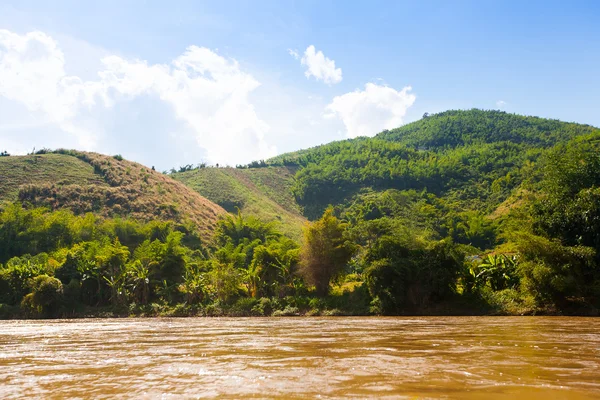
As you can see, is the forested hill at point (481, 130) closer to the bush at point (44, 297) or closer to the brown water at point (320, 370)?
the bush at point (44, 297)

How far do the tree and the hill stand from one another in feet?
121

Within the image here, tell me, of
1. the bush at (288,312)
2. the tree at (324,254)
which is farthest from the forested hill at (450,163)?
the bush at (288,312)

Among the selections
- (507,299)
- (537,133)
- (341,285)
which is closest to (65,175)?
(341,285)

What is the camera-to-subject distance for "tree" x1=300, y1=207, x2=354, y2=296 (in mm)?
39719

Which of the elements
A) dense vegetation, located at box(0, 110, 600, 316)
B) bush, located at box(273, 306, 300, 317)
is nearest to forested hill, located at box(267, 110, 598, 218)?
dense vegetation, located at box(0, 110, 600, 316)

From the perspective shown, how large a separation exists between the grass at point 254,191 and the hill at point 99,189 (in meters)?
13.1

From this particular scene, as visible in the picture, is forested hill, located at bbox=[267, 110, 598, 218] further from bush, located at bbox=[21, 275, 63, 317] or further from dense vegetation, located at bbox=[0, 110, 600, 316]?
bush, located at bbox=[21, 275, 63, 317]

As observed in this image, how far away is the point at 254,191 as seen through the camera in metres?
121

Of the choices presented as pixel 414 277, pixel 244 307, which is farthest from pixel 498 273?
pixel 244 307

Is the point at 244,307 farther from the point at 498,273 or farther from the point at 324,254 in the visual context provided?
the point at 498,273

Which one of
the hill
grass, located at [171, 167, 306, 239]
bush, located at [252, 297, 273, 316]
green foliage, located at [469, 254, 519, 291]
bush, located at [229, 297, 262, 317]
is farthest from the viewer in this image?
grass, located at [171, 167, 306, 239]

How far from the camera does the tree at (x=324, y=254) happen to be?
1564 inches

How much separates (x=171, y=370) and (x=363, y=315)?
88.1 ft

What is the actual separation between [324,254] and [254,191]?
83.3 metres
